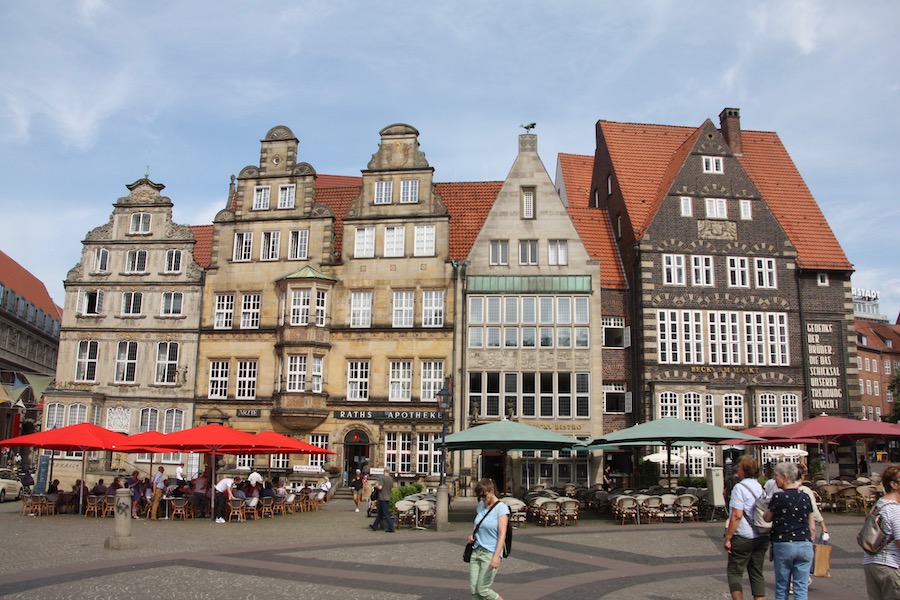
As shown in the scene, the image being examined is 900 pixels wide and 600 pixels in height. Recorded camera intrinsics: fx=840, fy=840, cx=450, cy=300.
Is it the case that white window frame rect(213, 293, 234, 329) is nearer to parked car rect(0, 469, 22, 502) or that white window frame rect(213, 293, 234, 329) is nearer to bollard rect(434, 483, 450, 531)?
parked car rect(0, 469, 22, 502)

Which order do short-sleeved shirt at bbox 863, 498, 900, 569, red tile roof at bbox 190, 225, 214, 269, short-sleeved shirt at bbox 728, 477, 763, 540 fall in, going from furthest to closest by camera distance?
red tile roof at bbox 190, 225, 214, 269, short-sleeved shirt at bbox 728, 477, 763, 540, short-sleeved shirt at bbox 863, 498, 900, 569

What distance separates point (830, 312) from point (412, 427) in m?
19.5

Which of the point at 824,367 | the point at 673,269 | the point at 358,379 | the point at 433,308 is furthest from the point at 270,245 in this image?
the point at 824,367

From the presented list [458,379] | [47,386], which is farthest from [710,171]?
[47,386]

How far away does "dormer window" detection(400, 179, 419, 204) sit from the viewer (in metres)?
38.5

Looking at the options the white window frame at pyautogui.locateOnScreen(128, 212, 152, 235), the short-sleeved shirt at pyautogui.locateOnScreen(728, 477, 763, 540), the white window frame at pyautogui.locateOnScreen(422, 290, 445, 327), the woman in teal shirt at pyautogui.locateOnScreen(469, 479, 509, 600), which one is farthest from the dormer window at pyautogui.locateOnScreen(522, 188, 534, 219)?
the woman in teal shirt at pyautogui.locateOnScreen(469, 479, 509, 600)

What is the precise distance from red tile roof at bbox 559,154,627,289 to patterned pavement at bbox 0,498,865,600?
17.9 m

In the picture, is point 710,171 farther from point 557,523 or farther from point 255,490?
point 255,490

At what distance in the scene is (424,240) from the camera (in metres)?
38.0

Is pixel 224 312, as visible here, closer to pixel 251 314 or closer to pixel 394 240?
pixel 251 314

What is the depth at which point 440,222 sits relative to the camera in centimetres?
3803

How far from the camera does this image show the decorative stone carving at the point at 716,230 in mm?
38156

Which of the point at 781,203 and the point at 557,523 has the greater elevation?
the point at 781,203

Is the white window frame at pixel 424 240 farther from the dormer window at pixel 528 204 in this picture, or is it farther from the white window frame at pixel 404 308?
the dormer window at pixel 528 204
